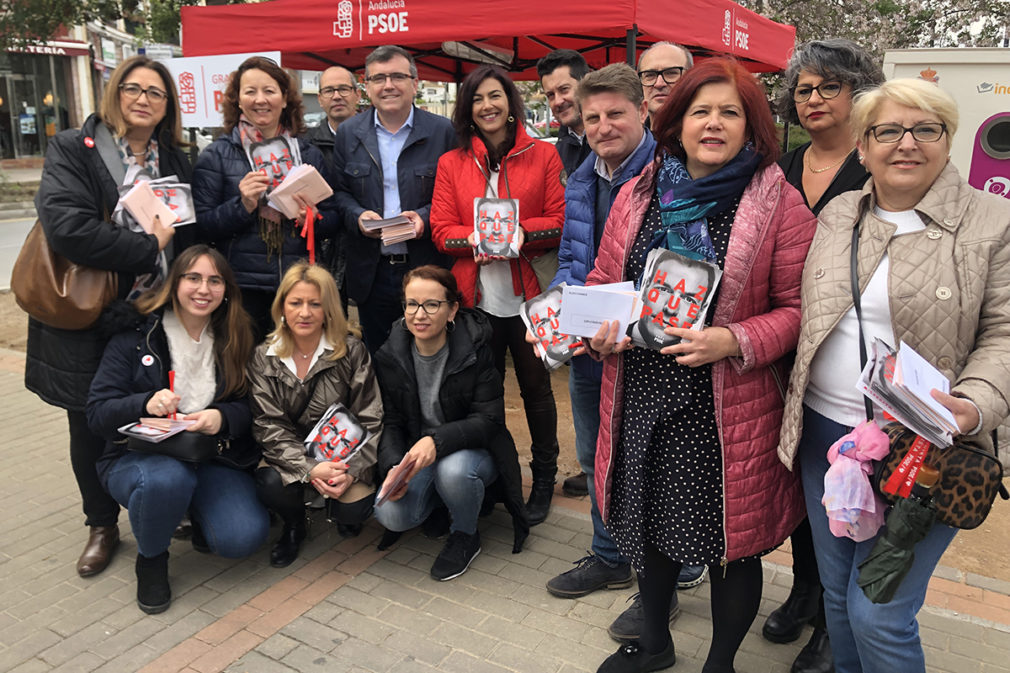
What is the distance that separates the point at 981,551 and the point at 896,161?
2.74m

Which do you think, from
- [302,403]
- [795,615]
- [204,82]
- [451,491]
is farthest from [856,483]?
[204,82]

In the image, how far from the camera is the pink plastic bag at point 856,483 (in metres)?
1.99

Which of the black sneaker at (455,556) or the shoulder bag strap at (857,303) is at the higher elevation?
the shoulder bag strap at (857,303)

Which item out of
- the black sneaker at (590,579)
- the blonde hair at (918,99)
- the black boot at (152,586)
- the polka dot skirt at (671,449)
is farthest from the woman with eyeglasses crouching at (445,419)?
the blonde hair at (918,99)

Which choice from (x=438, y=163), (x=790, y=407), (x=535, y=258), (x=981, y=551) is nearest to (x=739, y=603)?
(x=790, y=407)

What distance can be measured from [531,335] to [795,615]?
5.01 ft

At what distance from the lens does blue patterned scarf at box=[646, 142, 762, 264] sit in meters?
2.26

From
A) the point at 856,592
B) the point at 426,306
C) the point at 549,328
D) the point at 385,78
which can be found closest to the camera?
the point at 856,592

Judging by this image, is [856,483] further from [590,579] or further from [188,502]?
[188,502]

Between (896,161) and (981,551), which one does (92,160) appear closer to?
(896,161)

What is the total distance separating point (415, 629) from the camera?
313 cm

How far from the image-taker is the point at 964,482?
183 centimetres

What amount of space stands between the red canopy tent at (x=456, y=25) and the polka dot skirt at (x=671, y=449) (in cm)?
359

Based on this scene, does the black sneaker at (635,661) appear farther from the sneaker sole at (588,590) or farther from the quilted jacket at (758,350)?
the quilted jacket at (758,350)
